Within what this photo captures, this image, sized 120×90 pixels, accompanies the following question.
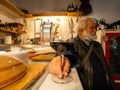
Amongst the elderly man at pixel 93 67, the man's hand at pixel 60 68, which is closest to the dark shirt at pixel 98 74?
the elderly man at pixel 93 67

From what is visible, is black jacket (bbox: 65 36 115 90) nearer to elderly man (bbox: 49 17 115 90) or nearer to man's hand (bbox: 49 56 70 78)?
elderly man (bbox: 49 17 115 90)

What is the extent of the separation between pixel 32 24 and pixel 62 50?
2929 millimetres

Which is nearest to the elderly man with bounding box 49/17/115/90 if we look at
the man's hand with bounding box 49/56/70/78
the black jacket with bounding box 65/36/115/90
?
the black jacket with bounding box 65/36/115/90

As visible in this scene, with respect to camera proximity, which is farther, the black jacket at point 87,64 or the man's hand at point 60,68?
the black jacket at point 87,64

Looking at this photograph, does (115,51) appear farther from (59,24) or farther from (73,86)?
(73,86)

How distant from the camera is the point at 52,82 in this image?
0.59m

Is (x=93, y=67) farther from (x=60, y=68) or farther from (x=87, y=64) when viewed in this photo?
(x=60, y=68)

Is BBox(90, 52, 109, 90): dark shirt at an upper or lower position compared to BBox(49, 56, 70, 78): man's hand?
lower

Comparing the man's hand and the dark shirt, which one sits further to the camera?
the dark shirt

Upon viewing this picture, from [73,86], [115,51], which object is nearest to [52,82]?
[73,86]

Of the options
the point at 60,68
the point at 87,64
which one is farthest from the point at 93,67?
the point at 60,68

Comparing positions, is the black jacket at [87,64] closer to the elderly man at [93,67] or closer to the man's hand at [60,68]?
the elderly man at [93,67]

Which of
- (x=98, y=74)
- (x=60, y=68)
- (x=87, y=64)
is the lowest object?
(x=98, y=74)

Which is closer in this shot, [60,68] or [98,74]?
[60,68]
